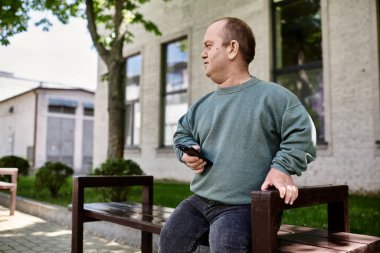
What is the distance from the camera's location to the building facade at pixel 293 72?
330 inches

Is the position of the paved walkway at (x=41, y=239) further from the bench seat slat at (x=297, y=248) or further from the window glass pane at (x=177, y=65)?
the window glass pane at (x=177, y=65)

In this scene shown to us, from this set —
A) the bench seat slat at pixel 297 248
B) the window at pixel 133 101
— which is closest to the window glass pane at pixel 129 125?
the window at pixel 133 101

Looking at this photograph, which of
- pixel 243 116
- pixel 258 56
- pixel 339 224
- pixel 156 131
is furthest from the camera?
pixel 156 131

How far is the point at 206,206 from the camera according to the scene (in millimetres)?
2004

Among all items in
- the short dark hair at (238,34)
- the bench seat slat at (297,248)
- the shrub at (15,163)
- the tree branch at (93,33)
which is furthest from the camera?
the shrub at (15,163)

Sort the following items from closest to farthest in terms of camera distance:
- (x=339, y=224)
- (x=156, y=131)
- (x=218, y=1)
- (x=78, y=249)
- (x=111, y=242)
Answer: (x=339, y=224)
(x=78, y=249)
(x=111, y=242)
(x=218, y=1)
(x=156, y=131)

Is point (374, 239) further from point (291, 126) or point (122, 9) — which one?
point (122, 9)

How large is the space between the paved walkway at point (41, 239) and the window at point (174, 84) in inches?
296

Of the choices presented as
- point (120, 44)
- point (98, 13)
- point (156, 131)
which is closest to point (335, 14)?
point (120, 44)

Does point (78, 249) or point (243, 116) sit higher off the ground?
point (243, 116)

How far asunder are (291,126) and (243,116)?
9.7 inches

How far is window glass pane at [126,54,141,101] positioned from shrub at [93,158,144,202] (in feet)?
27.2

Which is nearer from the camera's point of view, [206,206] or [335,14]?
[206,206]

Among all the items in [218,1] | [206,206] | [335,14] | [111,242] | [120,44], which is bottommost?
[111,242]
